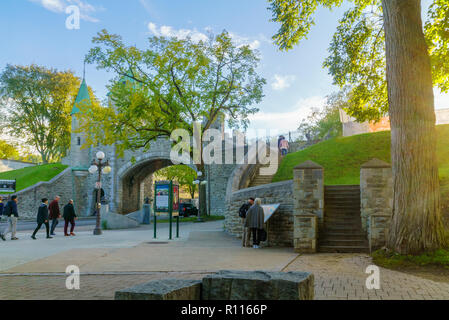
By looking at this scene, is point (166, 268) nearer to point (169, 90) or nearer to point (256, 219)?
point (256, 219)

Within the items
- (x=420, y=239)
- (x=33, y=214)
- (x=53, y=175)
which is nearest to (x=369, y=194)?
(x=420, y=239)

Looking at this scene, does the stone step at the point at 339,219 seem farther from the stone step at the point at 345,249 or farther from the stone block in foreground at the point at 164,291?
the stone block in foreground at the point at 164,291

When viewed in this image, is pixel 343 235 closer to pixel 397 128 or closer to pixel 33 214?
pixel 397 128

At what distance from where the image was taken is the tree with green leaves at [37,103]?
145 feet

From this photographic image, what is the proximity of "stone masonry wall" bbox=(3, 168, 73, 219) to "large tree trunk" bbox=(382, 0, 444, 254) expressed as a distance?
34107mm

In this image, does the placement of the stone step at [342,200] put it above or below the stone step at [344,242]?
above

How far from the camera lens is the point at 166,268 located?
7691 mm

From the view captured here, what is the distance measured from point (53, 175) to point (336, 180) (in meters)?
31.9

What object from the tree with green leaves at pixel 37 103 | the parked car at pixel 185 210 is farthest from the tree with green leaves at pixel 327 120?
the tree with green leaves at pixel 37 103

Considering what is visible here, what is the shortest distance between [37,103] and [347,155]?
39076mm

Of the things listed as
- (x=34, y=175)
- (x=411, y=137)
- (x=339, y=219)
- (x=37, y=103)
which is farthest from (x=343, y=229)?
(x=37, y=103)

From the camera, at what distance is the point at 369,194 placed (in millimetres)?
10703

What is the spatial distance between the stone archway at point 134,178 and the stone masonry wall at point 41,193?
220 inches

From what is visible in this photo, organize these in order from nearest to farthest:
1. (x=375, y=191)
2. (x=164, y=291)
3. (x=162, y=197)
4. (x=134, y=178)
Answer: (x=164, y=291)
(x=375, y=191)
(x=162, y=197)
(x=134, y=178)
